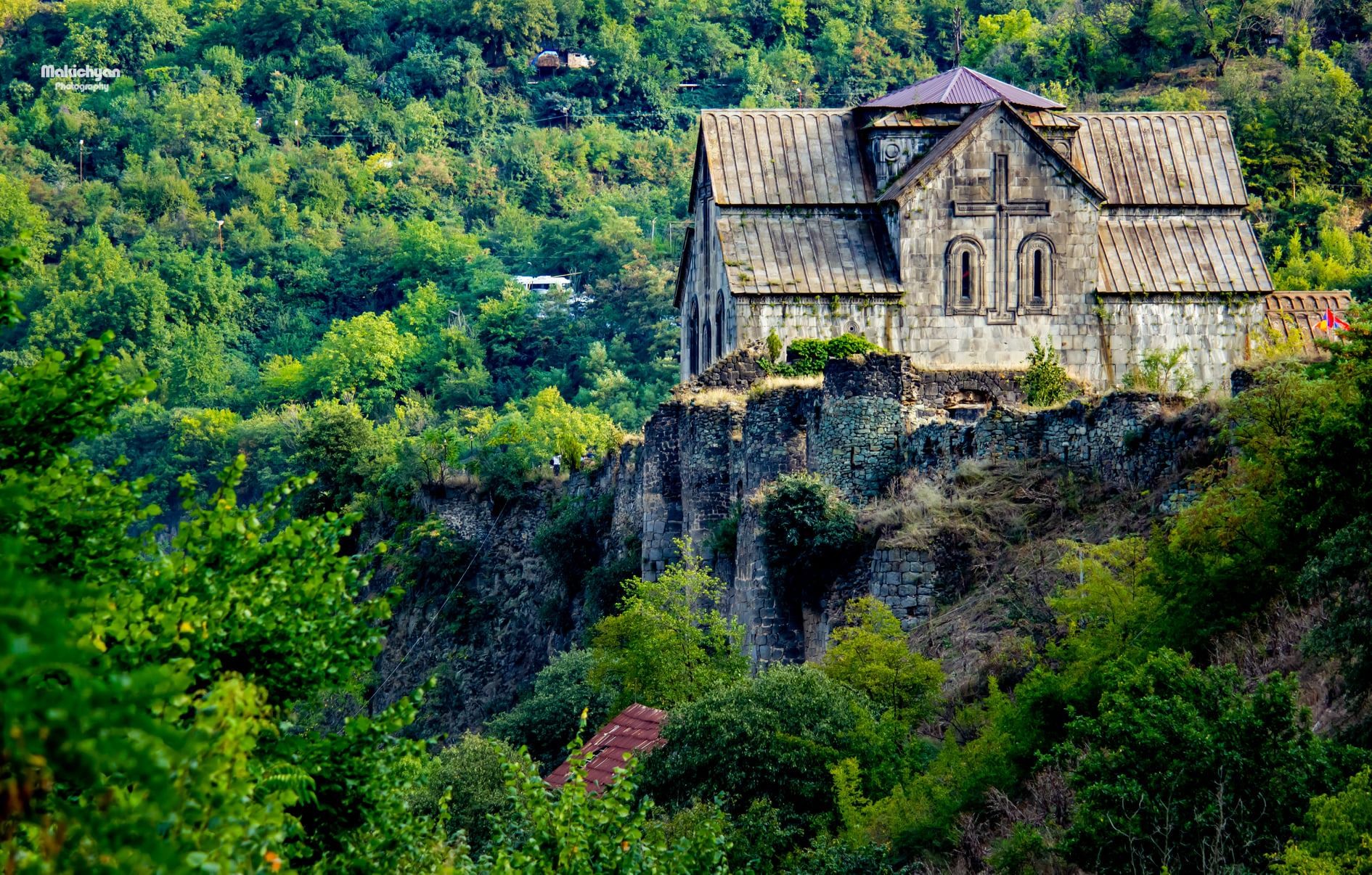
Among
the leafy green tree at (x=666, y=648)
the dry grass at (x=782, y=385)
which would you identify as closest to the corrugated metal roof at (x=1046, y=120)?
the dry grass at (x=782, y=385)

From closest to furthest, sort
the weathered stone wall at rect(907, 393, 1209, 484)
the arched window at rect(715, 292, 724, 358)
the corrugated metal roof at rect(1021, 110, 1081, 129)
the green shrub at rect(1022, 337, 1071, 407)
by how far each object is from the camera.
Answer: the weathered stone wall at rect(907, 393, 1209, 484), the green shrub at rect(1022, 337, 1071, 407), the arched window at rect(715, 292, 724, 358), the corrugated metal roof at rect(1021, 110, 1081, 129)

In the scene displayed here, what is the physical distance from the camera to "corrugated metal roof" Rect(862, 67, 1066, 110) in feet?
119

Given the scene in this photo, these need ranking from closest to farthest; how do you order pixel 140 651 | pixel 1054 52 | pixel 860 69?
pixel 140 651
pixel 1054 52
pixel 860 69

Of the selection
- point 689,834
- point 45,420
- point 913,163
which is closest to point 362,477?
point 913,163

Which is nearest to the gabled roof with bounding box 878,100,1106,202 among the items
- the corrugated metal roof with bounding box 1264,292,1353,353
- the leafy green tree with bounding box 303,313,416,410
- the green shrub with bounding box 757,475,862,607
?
the corrugated metal roof with bounding box 1264,292,1353,353

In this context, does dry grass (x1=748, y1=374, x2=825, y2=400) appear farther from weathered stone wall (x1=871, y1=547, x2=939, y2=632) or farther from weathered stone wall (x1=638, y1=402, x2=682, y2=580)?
weathered stone wall (x1=871, y1=547, x2=939, y2=632)

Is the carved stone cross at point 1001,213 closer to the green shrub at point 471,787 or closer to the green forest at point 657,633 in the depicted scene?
the green forest at point 657,633

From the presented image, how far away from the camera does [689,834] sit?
1745cm

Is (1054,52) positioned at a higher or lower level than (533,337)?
higher

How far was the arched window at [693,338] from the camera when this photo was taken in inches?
1512

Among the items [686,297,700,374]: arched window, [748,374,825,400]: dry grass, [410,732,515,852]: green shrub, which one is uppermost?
[748,374,825,400]: dry grass

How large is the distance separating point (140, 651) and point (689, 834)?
7.43 metres

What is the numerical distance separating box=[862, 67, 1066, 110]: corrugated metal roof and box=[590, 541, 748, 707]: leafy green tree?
1213cm

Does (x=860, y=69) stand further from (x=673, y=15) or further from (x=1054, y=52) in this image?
(x=1054, y=52)
